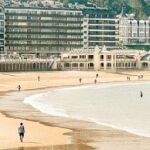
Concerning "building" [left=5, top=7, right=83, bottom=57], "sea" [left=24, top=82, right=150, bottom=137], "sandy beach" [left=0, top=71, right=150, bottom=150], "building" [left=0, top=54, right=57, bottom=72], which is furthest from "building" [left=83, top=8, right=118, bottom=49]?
"sandy beach" [left=0, top=71, right=150, bottom=150]

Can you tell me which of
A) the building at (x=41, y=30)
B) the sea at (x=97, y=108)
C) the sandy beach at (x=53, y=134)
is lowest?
the sea at (x=97, y=108)

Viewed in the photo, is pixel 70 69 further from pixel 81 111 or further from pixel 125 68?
pixel 81 111

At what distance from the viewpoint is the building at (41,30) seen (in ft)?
557

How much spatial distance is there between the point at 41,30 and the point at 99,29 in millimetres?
22599

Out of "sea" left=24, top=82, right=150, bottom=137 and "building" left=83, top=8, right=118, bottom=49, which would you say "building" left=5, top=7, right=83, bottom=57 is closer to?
"building" left=83, top=8, right=118, bottom=49

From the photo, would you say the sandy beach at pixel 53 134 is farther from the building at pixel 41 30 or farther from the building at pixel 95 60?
the building at pixel 41 30

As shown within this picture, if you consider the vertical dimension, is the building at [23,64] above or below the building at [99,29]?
below

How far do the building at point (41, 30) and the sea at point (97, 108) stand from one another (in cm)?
7716

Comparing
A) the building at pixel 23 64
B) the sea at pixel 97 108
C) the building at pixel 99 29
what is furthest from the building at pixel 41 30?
the sea at pixel 97 108

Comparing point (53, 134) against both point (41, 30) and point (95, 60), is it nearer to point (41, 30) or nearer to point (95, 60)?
point (95, 60)

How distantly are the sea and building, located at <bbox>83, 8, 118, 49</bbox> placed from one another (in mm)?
90192

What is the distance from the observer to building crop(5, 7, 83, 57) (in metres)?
170

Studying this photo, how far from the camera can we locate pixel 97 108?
2496 inches

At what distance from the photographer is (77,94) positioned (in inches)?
3361
